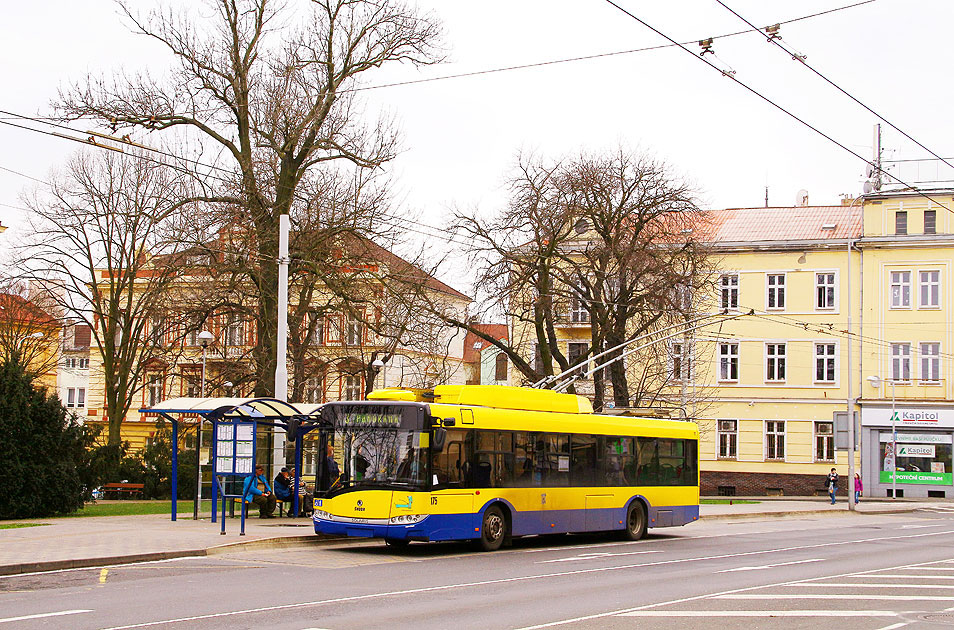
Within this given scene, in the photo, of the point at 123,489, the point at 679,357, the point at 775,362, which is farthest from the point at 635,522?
the point at 775,362

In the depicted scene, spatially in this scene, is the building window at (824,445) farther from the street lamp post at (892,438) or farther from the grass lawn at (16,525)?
the grass lawn at (16,525)

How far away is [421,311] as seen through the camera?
1257 inches

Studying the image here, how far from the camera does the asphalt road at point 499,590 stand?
1152 cm

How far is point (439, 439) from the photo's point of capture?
64.0 ft

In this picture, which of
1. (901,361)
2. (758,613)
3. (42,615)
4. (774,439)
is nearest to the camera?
(42,615)

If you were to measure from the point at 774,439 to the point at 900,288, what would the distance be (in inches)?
400

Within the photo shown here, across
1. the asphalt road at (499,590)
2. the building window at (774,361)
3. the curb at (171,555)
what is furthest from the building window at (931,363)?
the curb at (171,555)

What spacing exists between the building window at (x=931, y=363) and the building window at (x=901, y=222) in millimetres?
5947

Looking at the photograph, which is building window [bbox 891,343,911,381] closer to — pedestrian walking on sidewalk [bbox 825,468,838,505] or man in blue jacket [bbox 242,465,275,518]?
pedestrian walking on sidewalk [bbox 825,468,838,505]

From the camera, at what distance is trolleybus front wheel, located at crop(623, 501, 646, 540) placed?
A: 82.3ft

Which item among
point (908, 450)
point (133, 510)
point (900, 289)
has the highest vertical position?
point (900, 289)

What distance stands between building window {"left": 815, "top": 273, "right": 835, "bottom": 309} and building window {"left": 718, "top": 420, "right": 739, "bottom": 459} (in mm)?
7737

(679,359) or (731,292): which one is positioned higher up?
(731,292)

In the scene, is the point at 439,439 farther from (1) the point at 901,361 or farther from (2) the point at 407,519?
(1) the point at 901,361
